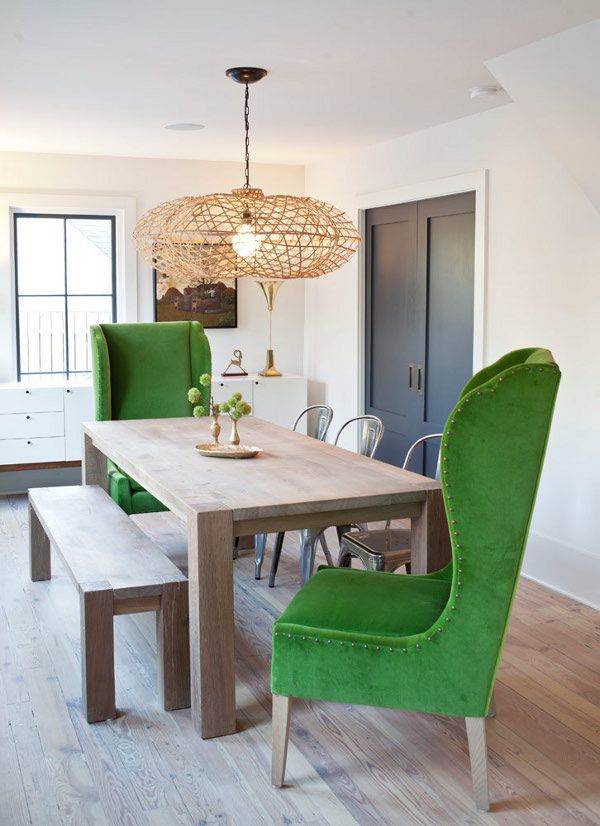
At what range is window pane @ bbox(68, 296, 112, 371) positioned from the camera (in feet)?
22.6

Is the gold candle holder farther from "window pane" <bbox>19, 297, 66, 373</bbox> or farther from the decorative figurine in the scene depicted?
"window pane" <bbox>19, 297, 66, 373</bbox>

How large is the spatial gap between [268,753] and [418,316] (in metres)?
3.64

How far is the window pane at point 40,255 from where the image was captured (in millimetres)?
6715

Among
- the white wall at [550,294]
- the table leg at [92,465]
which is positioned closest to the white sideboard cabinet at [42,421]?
the table leg at [92,465]

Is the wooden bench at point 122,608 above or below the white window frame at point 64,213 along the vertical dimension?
below

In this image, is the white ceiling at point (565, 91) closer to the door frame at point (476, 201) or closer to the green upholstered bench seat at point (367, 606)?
the door frame at point (476, 201)

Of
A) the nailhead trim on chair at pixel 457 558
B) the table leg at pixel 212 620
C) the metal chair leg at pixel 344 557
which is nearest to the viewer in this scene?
the nailhead trim on chair at pixel 457 558

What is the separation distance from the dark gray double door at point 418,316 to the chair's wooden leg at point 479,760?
3172 mm

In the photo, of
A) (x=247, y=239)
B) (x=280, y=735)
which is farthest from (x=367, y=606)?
(x=247, y=239)

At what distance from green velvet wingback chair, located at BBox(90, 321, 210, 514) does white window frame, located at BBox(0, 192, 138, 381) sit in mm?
1362

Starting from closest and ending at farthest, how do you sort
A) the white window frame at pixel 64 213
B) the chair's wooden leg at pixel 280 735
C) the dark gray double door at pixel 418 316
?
the chair's wooden leg at pixel 280 735
the dark gray double door at pixel 418 316
the white window frame at pixel 64 213

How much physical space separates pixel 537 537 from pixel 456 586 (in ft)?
8.30

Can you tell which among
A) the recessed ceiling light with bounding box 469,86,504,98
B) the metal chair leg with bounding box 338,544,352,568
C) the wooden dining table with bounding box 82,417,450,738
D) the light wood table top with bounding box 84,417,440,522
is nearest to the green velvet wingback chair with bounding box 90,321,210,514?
the light wood table top with bounding box 84,417,440,522

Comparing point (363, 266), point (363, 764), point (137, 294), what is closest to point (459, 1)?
point (363, 764)
